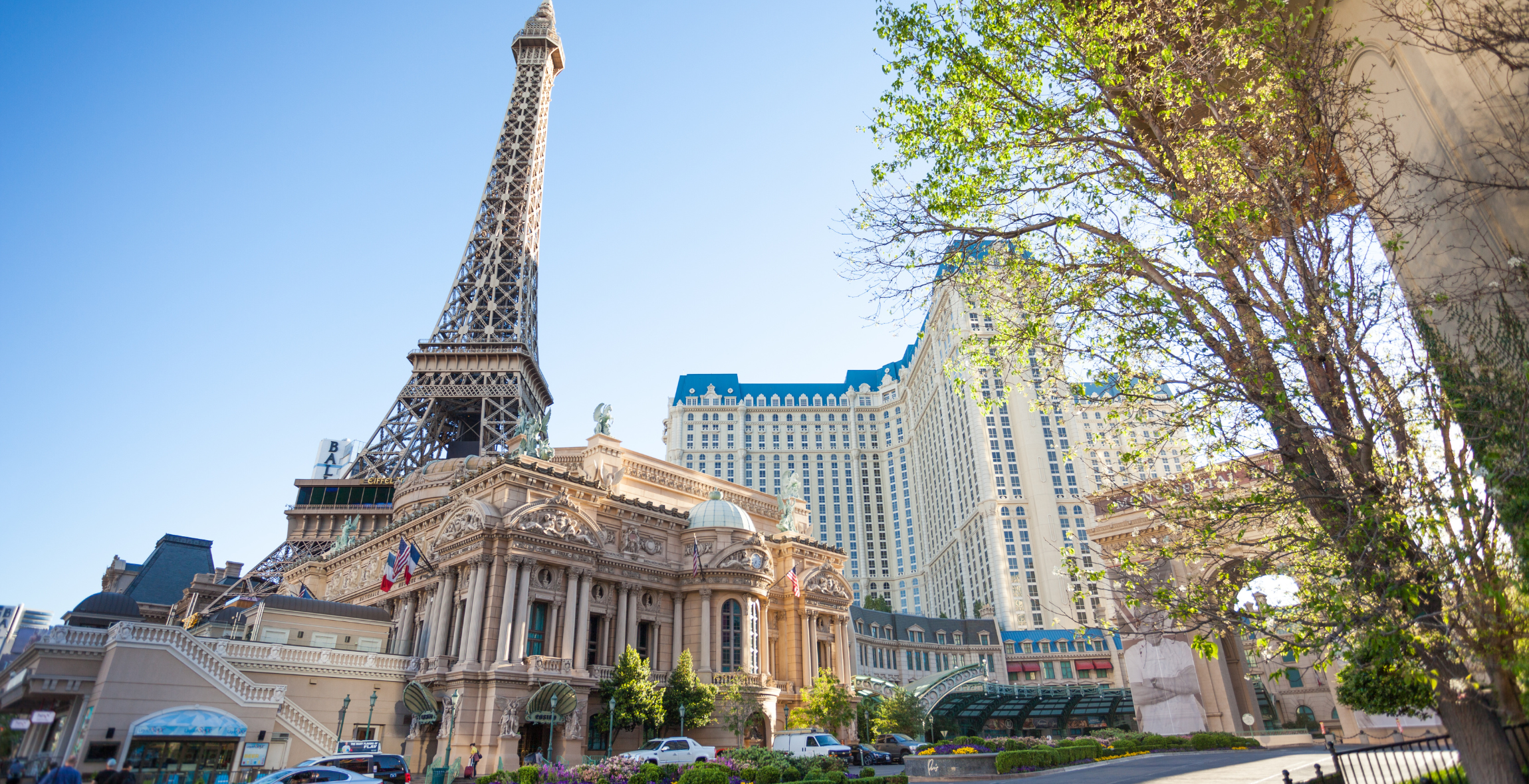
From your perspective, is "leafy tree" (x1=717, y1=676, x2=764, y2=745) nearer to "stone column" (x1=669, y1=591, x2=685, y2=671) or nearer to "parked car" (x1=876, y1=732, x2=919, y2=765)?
"stone column" (x1=669, y1=591, x2=685, y2=671)

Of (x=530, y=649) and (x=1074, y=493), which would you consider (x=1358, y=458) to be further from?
(x=1074, y=493)

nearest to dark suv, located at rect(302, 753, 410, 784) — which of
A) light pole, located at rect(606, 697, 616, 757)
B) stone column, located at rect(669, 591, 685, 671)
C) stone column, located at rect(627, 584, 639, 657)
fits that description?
light pole, located at rect(606, 697, 616, 757)

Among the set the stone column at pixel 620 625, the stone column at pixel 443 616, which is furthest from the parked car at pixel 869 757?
the stone column at pixel 443 616

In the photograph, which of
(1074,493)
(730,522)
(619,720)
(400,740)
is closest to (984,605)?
(1074,493)

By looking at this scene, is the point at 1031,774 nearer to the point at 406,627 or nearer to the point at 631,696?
the point at 631,696

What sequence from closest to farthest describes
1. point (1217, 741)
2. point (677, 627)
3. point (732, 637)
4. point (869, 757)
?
1. point (1217, 741)
2. point (869, 757)
3. point (732, 637)
4. point (677, 627)

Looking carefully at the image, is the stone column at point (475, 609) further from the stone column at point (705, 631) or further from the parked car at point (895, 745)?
the parked car at point (895, 745)

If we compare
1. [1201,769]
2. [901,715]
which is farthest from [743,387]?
[1201,769]

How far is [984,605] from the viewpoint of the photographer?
10481 cm

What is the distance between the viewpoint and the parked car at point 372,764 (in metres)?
23.0

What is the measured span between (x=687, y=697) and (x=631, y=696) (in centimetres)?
310

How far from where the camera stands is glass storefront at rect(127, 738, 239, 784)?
84.1 ft

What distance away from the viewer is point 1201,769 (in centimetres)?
2294

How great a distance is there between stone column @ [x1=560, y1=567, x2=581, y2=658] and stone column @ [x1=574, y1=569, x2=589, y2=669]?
196mm
